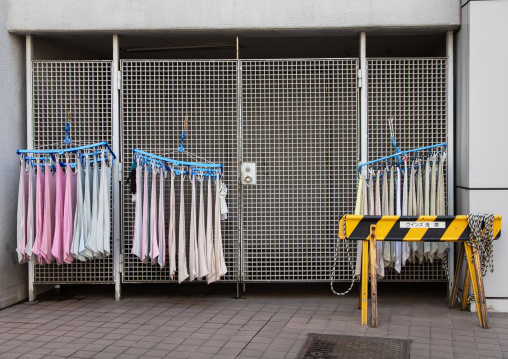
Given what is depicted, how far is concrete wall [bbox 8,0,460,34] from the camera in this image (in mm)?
6590

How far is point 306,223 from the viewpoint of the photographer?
6.97 m

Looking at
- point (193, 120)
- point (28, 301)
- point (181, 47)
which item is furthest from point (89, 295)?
point (181, 47)

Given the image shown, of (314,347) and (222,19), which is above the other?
(222,19)

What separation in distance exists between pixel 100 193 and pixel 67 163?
49cm

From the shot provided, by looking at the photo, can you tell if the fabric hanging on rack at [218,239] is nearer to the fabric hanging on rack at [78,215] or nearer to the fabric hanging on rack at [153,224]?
the fabric hanging on rack at [153,224]

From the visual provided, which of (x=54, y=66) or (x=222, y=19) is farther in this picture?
(x=54, y=66)

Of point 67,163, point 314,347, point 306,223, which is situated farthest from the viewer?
point 306,223

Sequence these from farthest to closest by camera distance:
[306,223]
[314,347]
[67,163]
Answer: [306,223] → [67,163] → [314,347]

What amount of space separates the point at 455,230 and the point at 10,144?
197 inches

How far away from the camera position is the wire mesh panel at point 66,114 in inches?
274

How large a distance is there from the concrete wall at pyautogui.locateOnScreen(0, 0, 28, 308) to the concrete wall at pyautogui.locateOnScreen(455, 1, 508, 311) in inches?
203

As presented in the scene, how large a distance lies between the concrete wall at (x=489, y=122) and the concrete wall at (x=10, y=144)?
5.15 meters

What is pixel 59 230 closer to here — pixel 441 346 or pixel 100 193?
pixel 100 193

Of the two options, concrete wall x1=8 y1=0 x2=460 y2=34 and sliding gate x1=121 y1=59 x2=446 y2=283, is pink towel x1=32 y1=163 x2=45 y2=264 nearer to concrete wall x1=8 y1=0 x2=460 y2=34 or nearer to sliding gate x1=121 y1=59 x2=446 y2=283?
sliding gate x1=121 y1=59 x2=446 y2=283
